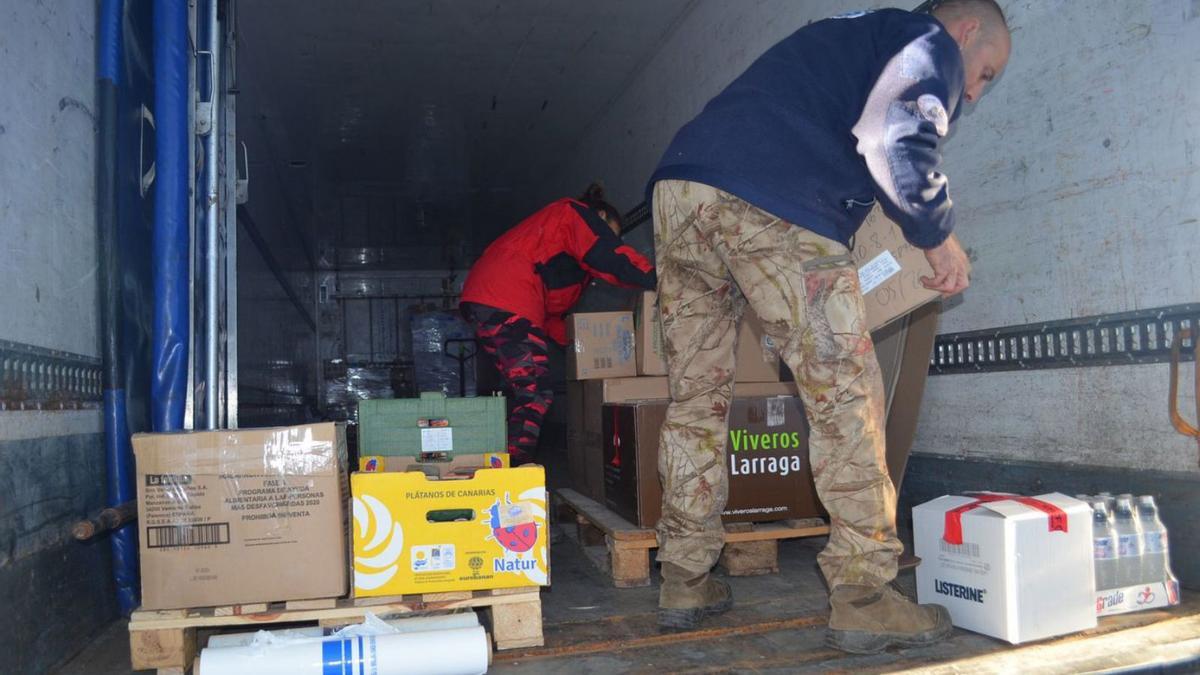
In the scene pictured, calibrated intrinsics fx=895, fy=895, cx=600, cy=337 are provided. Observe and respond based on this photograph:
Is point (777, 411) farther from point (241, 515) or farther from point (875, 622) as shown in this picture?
point (241, 515)

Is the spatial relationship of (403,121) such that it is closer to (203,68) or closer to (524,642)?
(203,68)

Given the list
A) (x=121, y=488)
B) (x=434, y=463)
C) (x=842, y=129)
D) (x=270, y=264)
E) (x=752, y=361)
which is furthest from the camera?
(x=270, y=264)

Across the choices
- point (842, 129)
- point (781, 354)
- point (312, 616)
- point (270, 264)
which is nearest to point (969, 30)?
point (842, 129)

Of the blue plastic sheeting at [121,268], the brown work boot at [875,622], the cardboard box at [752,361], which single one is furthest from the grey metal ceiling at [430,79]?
the brown work boot at [875,622]

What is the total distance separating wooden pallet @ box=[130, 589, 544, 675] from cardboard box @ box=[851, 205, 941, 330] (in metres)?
1.29

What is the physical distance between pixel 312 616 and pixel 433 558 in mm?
350

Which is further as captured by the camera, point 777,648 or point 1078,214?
point 1078,214

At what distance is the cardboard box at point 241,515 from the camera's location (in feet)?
7.98

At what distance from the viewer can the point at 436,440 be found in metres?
3.07

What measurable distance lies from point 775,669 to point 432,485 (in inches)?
41.2

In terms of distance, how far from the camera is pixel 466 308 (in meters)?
4.58

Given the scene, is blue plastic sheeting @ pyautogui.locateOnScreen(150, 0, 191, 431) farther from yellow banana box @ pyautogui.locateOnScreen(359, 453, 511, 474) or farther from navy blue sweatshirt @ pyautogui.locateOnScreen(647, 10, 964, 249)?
navy blue sweatshirt @ pyautogui.locateOnScreen(647, 10, 964, 249)

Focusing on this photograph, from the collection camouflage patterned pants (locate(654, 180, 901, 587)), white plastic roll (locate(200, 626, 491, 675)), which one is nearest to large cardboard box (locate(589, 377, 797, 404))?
camouflage patterned pants (locate(654, 180, 901, 587))

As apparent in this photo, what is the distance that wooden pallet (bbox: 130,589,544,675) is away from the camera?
2.33 m
